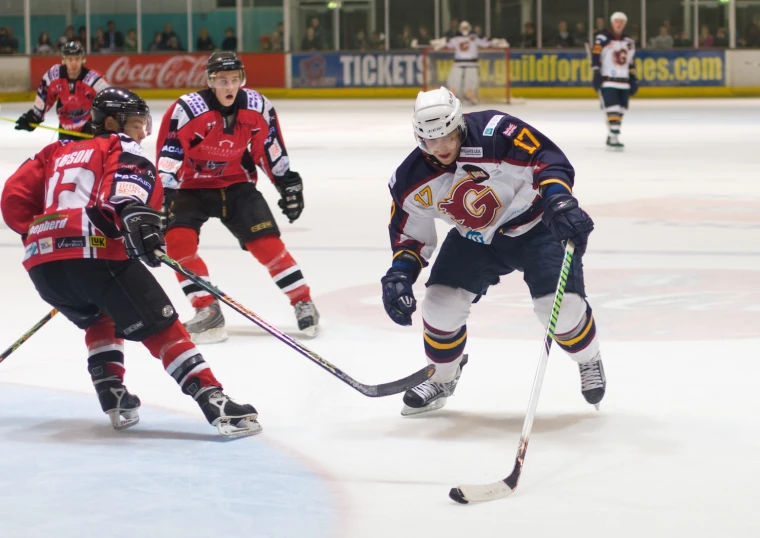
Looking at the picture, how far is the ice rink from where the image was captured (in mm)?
2627

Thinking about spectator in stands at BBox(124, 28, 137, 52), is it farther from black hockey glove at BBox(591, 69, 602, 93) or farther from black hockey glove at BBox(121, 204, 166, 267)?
black hockey glove at BBox(121, 204, 166, 267)

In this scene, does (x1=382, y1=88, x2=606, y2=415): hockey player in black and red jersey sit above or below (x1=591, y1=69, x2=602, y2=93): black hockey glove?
below

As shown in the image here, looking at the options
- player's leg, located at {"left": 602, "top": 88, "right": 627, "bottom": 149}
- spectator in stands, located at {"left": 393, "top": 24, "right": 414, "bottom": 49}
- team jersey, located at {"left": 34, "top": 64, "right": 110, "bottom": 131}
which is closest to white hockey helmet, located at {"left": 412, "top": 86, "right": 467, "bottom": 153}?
team jersey, located at {"left": 34, "top": 64, "right": 110, "bottom": 131}

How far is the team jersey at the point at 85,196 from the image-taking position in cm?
319

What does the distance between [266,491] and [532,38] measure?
19.2m

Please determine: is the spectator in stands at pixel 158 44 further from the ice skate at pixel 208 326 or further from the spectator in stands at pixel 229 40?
the ice skate at pixel 208 326

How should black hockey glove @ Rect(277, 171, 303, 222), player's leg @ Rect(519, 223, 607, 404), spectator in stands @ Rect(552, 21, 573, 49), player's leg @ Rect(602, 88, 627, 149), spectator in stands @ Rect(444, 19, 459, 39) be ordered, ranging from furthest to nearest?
spectator in stands @ Rect(552, 21, 573, 49) < spectator in stands @ Rect(444, 19, 459, 39) < player's leg @ Rect(602, 88, 627, 149) < black hockey glove @ Rect(277, 171, 303, 222) < player's leg @ Rect(519, 223, 607, 404)

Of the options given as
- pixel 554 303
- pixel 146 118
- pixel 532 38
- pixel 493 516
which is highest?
pixel 532 38

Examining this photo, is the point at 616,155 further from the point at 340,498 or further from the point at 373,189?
the point at 340,498

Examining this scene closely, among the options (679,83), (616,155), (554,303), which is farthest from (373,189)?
(679,83)

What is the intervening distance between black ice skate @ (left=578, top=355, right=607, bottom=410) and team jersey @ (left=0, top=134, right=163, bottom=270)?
1.31 meters

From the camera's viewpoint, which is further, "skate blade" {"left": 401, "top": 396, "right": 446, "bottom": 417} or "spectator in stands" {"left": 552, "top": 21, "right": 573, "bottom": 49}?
"spectator in stands" {"left": 552, "top": 21, "right": 573, "bottom": 49}

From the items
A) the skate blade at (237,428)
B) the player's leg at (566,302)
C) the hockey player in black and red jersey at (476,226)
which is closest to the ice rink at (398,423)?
the skate blade at (237,428)

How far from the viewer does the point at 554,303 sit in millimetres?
3127
